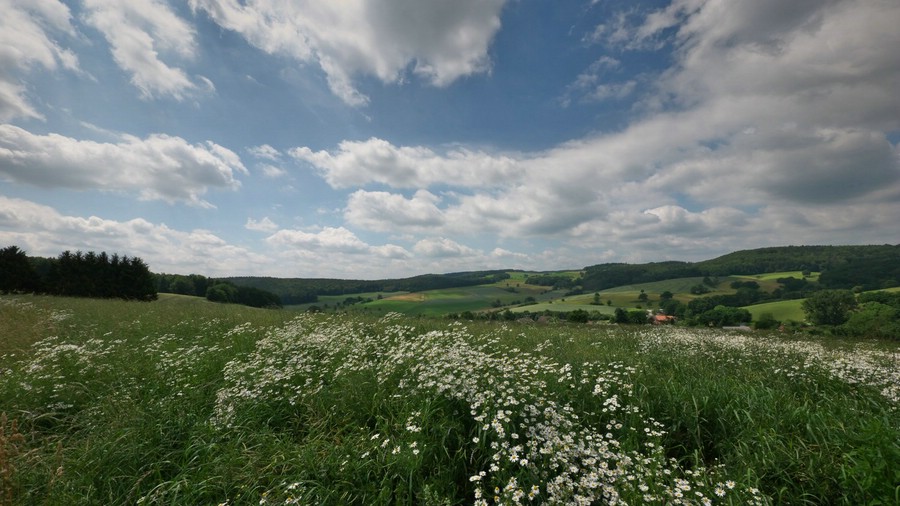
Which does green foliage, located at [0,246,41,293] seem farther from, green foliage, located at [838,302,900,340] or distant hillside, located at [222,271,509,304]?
green foliage, located at [838,302,900,340]

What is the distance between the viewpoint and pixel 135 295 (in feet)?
154

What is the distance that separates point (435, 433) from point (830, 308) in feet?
223

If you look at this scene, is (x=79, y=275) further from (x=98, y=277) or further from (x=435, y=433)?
(x=435, y=433)

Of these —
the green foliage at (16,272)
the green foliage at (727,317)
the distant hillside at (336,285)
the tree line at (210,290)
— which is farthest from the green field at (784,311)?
the green foliage at (16,272)

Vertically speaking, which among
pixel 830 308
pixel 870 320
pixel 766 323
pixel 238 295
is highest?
pixel 238 295

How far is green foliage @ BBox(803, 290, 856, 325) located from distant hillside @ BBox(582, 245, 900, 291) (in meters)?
30.6

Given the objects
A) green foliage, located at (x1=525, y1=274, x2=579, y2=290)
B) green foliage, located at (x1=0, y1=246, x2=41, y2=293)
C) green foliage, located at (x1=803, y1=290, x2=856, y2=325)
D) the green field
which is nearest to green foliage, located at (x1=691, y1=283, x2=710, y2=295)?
the green field

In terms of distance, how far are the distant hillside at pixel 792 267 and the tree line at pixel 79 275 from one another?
102m

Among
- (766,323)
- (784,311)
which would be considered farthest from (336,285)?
(784,311)

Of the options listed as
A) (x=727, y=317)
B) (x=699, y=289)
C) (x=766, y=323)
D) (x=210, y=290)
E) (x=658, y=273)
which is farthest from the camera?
(x=658, y=273)

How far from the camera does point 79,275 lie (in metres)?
45.2

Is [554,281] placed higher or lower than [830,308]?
higher

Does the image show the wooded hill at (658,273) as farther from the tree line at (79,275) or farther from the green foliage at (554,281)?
the tree line at (79,275)

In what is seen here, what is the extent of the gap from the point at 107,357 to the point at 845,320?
70.5m
